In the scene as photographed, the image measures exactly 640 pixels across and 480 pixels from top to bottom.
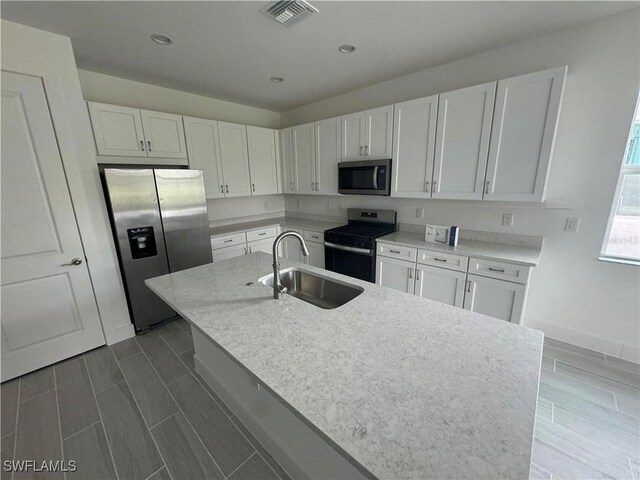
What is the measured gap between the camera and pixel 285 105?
12.8ft

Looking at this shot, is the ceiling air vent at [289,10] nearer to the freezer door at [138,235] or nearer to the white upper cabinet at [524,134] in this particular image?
the white upper cabinet at [524,134]

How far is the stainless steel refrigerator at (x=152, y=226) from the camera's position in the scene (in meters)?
2.37

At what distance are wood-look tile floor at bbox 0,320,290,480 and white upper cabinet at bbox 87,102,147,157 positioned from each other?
1968 mm

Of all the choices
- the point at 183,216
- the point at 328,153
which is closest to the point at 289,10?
the point at 328,153

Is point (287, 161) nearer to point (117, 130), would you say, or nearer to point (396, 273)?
point (117, 130)

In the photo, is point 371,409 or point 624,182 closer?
point 371,409

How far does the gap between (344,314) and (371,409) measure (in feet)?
1.75

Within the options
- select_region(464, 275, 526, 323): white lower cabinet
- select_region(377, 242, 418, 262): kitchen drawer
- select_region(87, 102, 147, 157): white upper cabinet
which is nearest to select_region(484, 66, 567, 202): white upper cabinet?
select_region(464, 275, 526, 323): white lower cabinet

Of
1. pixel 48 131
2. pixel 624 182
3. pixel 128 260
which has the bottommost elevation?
pixel 128 260

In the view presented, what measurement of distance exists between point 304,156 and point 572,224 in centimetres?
297

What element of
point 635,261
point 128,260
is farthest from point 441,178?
point 128,260

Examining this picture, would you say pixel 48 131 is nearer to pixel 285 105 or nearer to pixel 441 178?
pixel 285 105

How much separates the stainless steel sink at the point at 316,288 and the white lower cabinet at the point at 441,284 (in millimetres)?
1200

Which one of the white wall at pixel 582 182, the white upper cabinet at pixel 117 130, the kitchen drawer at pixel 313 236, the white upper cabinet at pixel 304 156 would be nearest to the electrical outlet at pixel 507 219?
the white wall at pixel 582 182
